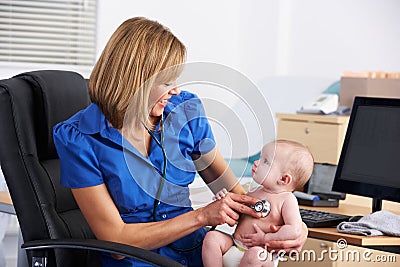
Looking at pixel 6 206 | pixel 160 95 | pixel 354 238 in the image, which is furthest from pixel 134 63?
pixel 6 206

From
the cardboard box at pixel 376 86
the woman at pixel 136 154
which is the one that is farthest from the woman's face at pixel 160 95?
the cardboard box at pixel 376 86

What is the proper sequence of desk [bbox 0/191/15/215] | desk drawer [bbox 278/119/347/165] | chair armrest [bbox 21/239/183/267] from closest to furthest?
chair armrest [bbox 21/239/183/267], desk [bbox 0/191/15/215], desk drawer [bbox 278/119/347/165]

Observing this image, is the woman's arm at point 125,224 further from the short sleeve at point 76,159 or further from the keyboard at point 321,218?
the keyboard at point 321,218

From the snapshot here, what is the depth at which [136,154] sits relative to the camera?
5.71 feet

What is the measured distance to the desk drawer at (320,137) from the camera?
3.56 m

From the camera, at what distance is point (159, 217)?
1795 millimetres

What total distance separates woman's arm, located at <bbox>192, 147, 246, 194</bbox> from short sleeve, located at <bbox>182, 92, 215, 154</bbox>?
21mm

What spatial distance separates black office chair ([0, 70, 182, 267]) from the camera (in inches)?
67.0

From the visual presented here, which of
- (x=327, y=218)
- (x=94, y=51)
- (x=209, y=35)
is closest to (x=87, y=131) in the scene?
(x=327, y=218)

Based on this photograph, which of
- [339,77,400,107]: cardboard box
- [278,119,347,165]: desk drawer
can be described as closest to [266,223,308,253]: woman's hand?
[278,119,347,165]: desk drawer

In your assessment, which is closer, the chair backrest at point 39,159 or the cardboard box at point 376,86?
the chair backrest at point 39,159

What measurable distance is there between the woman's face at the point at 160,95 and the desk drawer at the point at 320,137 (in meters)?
1.95

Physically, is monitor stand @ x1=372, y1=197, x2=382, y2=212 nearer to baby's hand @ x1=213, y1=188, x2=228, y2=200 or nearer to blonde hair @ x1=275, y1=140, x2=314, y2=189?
blonde hair @ x1=275, y1=140, x2=314, y2=189

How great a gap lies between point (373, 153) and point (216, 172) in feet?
2.00
